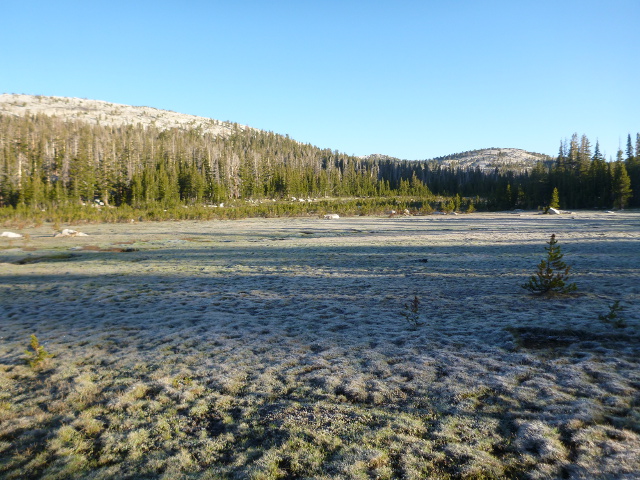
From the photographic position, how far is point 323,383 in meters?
5.59

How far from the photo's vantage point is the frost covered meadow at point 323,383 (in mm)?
3803

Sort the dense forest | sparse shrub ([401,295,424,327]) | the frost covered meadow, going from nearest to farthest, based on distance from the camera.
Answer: the frost covered meadow → sparse shrub ([401,295,424,327]) → the dense forest

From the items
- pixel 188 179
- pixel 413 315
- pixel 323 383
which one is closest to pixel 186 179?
pixel 188 179

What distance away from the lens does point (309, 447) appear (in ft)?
13.1

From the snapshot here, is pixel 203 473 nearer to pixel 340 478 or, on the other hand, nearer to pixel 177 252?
pixel 340 478

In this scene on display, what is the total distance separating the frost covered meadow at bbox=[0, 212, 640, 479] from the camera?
3803mm

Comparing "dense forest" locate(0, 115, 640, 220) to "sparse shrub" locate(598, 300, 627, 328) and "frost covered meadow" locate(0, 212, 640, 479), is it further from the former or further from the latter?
"sparse shrub" locate(598, 300, 627, 328)

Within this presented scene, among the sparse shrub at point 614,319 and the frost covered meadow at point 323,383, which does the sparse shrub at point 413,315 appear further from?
the sparse shrub at point 614,319

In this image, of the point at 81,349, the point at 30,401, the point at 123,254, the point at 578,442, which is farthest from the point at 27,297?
the point at 578,442

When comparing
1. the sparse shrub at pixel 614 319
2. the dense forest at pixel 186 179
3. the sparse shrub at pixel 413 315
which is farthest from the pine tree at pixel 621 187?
the sparse shrub at pixel 413 315

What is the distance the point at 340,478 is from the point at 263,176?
125m

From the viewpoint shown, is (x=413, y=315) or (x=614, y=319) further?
(x=413, y=315)


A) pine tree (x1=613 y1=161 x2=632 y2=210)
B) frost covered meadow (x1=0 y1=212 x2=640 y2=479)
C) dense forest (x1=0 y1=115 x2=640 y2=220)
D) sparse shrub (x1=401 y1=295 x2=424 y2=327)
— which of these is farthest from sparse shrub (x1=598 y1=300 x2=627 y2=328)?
pine tree (x1=613 y1=161 x2=632 y2=210)

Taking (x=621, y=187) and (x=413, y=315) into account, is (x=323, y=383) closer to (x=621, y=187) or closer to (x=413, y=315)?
(x=413, y=315)
